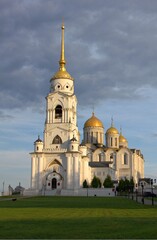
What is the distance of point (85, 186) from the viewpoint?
9062 centimetres

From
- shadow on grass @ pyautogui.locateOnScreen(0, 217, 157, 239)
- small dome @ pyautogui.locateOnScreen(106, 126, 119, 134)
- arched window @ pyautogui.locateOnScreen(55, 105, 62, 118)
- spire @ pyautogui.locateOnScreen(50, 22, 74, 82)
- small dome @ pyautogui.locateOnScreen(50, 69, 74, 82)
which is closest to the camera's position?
shadow on grass @ pyautogui.locateOnScreen(0, 217, 157, 239)

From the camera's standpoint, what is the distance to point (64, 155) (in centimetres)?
9150

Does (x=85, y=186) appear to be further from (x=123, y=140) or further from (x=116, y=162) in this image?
(x=123, y=140)

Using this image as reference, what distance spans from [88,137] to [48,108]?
88.5 feet

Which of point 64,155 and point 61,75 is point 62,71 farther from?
point 64,155

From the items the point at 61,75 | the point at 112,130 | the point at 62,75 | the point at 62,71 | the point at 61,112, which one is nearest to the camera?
the point at 61,112

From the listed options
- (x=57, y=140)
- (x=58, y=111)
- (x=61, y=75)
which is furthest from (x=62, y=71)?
(x=57, y=140)

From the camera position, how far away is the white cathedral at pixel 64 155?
90312mm

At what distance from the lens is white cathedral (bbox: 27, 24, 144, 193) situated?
90.3 m

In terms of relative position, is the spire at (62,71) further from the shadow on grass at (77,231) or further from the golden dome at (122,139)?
the shadow on grass at (77,231)

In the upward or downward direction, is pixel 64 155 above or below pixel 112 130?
below

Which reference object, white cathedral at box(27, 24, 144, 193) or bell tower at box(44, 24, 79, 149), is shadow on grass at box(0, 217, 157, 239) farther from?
bell tower at box(44, 24, 79, 149)

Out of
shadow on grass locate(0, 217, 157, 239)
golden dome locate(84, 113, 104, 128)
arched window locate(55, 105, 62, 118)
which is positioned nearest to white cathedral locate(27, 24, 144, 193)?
arched window locate(55, 105, 62, 118)

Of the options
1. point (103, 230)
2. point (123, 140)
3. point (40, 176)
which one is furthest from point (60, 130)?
point (103, 230)
